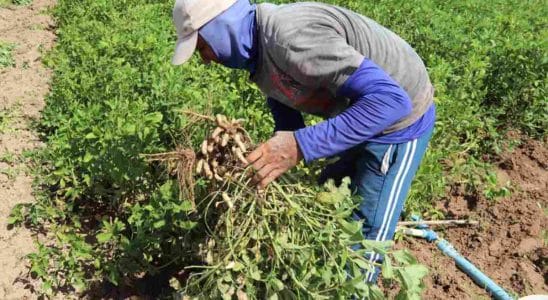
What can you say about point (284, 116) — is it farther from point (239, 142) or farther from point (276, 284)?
point (276, 284)

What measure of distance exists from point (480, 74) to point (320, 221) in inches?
127

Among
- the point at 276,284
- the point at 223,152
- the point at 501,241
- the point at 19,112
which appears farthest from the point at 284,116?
the point at 19,112

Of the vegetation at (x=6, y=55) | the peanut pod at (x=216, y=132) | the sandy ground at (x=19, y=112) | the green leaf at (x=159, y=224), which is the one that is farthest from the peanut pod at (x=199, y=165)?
the vegetation at (x=6, y=55)

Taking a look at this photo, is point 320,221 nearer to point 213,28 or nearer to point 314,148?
point 314,148

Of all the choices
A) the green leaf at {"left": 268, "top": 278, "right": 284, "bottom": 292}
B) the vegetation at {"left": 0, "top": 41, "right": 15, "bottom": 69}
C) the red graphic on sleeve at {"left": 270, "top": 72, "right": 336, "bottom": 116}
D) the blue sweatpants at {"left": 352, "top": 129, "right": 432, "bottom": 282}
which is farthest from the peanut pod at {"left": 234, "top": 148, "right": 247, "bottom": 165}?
the vegetation at {"left": 0, "top": 41, "right": 15, "bottom": 69}

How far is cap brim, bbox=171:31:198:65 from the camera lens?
2246 mm

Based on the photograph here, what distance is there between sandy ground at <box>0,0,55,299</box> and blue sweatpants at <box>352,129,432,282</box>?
1967mm

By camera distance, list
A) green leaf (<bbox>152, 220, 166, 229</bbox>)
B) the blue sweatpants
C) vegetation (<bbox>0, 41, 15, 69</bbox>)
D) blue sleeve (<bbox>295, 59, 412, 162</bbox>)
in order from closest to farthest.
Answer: blue sleeve (<bbox>295, 59, 412, 162</bbox>) < the blue sweatpants < green leaf (<bbox>152, 220, 166, 229</bbox>) < vegetation (<bbox>0, 41, 15, 69</bbox>)

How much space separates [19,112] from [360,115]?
381 cm

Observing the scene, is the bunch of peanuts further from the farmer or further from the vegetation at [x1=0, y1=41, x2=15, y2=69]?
the vegetation at [x1=0, y1=41, x2=15, y2=69]

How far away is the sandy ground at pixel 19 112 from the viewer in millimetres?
3521

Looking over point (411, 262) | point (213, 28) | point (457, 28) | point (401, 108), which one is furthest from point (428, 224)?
point (457, 28)

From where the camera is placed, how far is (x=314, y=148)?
219cm

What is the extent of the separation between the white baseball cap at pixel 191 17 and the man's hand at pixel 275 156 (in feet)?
1.53
